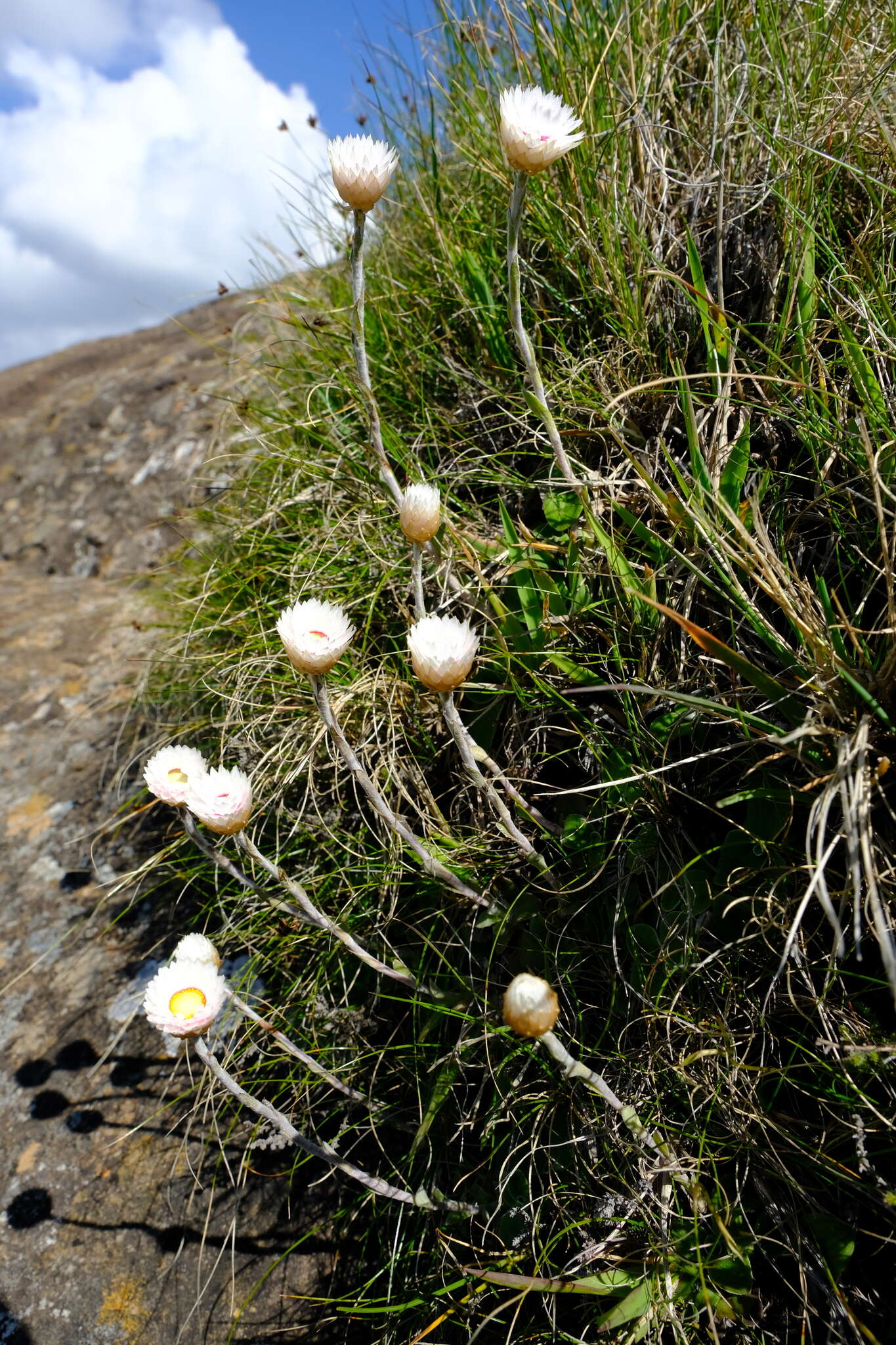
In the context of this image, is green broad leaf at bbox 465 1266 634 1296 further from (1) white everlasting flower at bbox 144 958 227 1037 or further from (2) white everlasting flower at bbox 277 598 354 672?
(2) white everlasting flower at bbox 277 598 354 672

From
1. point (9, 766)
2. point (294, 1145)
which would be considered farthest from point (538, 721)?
point (9, 766)

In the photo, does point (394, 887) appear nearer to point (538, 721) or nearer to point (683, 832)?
point (538, 721)

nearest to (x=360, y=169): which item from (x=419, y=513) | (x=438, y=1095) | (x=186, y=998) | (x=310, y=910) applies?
(x=419, y=513)

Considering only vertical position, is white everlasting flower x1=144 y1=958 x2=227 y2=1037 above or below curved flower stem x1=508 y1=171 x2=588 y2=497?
below

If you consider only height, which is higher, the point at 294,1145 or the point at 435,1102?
the point at 435,1102

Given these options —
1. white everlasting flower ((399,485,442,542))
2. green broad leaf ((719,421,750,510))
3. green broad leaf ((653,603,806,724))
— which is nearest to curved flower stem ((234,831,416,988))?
white everlasting flower ((399,485,442,542))

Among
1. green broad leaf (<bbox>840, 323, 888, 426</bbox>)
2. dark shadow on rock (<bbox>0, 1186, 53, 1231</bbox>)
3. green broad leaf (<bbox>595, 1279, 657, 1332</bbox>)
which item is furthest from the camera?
dark shadow on rock (<bbox>0, 1186, 53, 1231</bbox>)

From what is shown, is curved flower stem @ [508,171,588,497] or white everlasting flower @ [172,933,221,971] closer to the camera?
curved flower stem @ [508,171,588,497]

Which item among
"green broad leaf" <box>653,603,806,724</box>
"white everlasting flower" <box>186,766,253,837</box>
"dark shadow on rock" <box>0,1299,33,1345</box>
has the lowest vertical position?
"dark shadow on rock" <box>0,1299,33,1345</box>
